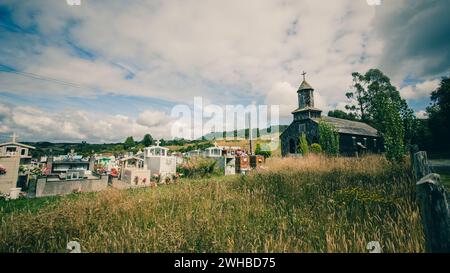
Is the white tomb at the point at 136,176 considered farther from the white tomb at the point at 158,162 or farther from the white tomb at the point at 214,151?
the white tomb at the point at 214,151

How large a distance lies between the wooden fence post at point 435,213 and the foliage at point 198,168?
1616cm

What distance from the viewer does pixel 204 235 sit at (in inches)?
119

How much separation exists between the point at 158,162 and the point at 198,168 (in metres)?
3.90

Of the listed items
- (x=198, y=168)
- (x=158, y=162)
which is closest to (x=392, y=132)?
(x=198, y=168)

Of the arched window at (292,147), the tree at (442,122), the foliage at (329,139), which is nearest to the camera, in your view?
the foliage at (329,139)

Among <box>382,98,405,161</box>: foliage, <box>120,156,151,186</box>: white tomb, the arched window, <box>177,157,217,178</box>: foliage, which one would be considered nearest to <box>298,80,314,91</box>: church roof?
the arched window

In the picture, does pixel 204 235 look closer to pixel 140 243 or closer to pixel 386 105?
pixel 140 243

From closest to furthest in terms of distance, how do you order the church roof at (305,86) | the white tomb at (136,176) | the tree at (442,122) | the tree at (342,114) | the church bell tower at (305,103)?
the white tomb at (136,176) → the tree at (442,122) → the church bell tower at (305,103) → the church roof at (305,86) → the tree at (342,114)

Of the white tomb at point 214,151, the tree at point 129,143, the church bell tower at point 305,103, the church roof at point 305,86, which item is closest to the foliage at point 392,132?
the white tomb at point 214,151

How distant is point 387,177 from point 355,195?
2.61 m

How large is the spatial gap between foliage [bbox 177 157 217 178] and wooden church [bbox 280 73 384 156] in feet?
58.4

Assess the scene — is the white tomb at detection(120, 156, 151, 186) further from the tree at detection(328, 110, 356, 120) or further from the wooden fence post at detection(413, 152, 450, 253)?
the tree at detection(328, 110, 356, 120)

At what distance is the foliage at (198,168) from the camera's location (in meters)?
17.4
